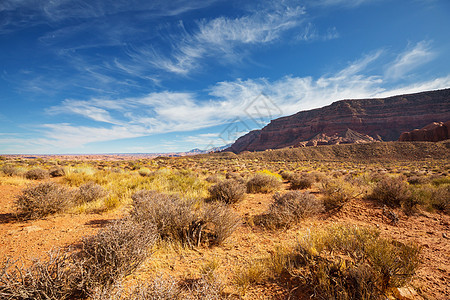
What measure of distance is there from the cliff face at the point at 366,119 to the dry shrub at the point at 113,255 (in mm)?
83097

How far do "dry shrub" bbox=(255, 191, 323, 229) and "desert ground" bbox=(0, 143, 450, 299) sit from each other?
0.03m

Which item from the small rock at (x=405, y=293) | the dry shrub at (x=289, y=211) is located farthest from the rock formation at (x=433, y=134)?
the small rock at (x=405, y=293)

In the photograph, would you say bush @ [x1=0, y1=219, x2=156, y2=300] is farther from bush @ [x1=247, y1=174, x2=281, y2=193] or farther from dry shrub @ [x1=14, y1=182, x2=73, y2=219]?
bush @ [x1=247, y1=174, x2=281, y2=193]

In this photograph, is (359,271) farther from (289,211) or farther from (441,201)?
(441,201)

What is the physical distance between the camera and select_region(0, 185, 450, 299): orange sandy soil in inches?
92.0

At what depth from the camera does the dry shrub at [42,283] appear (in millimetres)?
1647

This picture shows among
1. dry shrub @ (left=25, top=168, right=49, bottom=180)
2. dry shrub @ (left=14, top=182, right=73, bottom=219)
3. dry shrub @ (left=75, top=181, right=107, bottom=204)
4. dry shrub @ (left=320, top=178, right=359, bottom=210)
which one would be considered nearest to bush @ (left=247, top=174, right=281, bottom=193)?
dry shrub @ (left=320, top=178, right=359, bottom=210)

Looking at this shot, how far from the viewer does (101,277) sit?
2.07 meters

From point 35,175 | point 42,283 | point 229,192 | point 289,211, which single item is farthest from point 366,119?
point 35,175

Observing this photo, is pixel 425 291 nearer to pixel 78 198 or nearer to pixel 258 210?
pixel 258 210

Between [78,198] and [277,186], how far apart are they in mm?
8245

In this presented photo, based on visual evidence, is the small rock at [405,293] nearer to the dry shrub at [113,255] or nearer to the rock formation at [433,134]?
the dry shrub at [113,255]

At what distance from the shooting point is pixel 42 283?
176cm

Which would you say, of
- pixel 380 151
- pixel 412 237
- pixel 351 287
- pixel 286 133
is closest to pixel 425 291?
pixel 351 287
